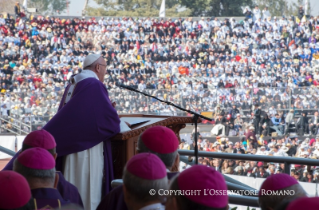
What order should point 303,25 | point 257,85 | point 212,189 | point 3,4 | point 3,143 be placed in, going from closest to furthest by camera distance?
point 212,189 < point 3,143 < point 257,85 < point 303,25 < point 3,4

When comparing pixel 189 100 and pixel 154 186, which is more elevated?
pixel 154 186

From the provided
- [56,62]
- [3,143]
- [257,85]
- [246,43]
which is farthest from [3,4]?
[3,143]

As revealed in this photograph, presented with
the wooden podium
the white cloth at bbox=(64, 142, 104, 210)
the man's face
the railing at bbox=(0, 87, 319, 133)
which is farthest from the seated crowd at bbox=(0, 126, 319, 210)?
the railing at bbox=(0, 87, 319, 133)

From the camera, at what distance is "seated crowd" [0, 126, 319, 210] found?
1236 millimetres

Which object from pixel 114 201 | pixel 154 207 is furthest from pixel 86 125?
pixel 154 207

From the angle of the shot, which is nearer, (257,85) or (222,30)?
(257,85)

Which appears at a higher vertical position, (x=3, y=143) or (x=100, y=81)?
(x=100, y=81)

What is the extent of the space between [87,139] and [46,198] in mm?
1182

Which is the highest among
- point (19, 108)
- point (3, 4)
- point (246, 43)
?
point (3, 4)

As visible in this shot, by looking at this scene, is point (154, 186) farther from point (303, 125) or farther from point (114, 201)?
point (303, 125)

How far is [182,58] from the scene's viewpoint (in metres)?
21.7

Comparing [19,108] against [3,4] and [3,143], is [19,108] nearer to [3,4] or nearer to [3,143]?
[3,143]

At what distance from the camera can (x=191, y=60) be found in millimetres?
21469

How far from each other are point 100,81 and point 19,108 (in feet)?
37.9
